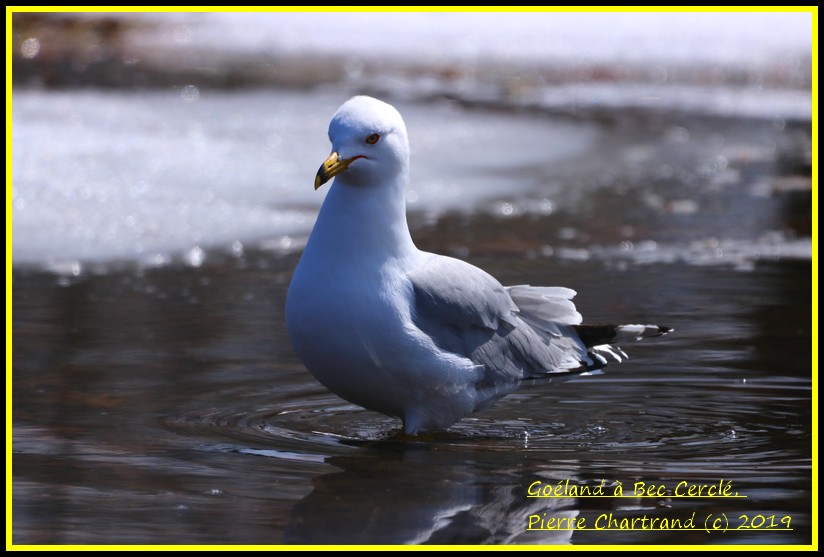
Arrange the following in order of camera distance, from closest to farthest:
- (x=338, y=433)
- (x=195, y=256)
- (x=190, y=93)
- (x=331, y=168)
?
(x=331, y=168), (x=338, y=433), (x=195, y=256), (x=190, y=93)

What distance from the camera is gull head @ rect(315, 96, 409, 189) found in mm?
4551

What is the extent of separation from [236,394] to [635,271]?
3.18 m

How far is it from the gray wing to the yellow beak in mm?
474

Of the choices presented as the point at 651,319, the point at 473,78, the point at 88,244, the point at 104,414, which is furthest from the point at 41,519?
the point at 473,78

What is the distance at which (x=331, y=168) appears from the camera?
14.6 ft

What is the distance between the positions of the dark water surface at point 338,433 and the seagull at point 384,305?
180 millimetres

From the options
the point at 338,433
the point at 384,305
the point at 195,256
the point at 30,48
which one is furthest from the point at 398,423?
the point at 30,48

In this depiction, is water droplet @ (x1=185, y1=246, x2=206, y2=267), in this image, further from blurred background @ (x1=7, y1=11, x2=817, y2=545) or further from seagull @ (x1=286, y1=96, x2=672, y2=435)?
seagull @ (x1=286, y1=96, x2=672, y2=435)

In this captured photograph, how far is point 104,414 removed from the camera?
4.86 m

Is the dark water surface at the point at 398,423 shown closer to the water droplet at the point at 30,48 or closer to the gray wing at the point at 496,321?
the gray wing at the point at 496,321

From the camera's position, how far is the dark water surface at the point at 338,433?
12.3 feet

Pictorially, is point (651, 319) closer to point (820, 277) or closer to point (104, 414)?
point (820, 277)

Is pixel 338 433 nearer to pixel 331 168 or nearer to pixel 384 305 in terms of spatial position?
pixel 384 305

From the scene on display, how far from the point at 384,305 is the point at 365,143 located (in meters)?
0.58
